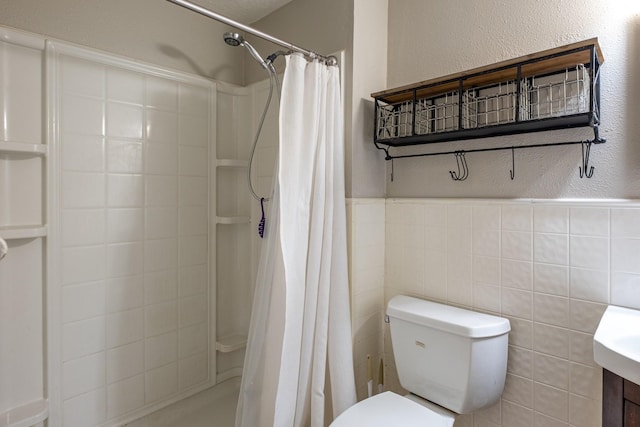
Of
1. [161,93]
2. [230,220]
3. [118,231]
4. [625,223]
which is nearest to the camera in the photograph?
[625,223]

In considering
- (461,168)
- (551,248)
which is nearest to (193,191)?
(461,168)

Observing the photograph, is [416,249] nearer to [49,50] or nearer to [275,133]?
[275,133]

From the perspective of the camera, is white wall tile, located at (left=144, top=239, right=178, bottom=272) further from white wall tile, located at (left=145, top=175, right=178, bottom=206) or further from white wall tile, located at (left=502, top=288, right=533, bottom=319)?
white wall tile, located at (left=502, top=288, right=533, bottom=319)

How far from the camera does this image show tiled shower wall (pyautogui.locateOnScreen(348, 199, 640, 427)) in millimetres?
1206

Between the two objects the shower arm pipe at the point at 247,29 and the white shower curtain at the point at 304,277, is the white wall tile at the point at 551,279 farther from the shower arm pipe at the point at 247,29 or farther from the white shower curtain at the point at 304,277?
the shower arm pipe at the point at 247,29

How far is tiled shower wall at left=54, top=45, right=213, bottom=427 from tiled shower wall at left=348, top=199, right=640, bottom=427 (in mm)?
930

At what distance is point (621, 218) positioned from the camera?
1.17 metres

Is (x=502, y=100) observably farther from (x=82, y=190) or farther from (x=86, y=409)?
(x=86, y=409)

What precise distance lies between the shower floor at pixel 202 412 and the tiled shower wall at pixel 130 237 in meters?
0.06

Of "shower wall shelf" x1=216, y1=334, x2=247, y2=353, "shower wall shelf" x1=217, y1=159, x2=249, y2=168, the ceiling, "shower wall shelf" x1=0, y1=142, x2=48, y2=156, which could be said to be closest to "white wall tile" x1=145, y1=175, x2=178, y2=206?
"shower wall shelf" x1=217, y1=159, x2=249, y2=168

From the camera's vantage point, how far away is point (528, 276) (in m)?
1.36

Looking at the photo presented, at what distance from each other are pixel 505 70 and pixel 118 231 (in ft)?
5.92

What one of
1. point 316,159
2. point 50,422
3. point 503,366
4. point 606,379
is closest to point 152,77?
point 316,159

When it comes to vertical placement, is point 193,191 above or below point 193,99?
below
